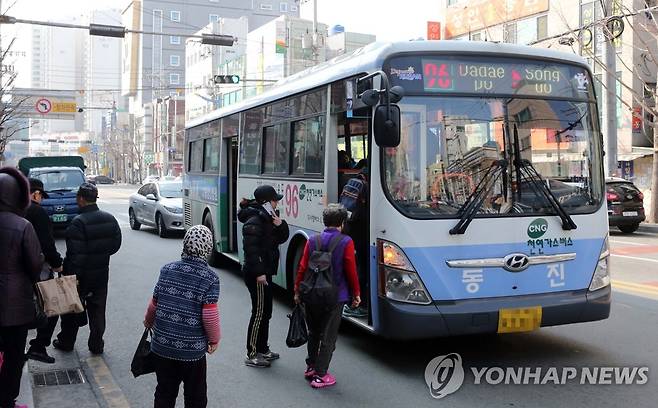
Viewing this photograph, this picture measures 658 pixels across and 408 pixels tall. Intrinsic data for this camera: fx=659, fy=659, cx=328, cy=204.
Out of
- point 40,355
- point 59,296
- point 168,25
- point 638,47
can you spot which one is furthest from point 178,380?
point 168,25

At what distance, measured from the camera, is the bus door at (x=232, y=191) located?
1160 centimetres

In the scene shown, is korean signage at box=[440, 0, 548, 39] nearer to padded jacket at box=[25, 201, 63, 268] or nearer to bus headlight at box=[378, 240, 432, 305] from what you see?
bus headlight at box=[378, 240, 432, 305]

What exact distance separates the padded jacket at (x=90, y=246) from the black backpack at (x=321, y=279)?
2242mm

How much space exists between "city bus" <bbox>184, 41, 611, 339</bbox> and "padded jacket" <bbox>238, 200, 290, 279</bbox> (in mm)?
921

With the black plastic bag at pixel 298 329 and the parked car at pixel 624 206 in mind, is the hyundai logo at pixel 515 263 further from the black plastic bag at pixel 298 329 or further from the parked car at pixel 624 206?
the parked car at pixel 624 206

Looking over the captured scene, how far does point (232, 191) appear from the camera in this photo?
38.5ft

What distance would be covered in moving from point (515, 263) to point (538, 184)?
81 cm

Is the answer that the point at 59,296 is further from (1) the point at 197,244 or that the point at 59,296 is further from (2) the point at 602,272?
(2) the point at 602,272

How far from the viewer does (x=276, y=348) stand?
702 cm

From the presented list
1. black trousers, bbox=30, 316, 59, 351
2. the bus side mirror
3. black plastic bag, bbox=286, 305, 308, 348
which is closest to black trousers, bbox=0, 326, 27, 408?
black trousers, bbox=30, 316, 59, 351

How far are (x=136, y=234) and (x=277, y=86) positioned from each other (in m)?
10.9

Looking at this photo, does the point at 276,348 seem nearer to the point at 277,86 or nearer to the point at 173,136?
the point at 277,86

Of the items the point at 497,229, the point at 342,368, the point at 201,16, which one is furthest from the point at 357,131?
the point at 201,16

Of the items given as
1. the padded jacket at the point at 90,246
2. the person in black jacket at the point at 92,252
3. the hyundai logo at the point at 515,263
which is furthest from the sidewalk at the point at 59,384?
the hyundai logo at the point at 515,263
